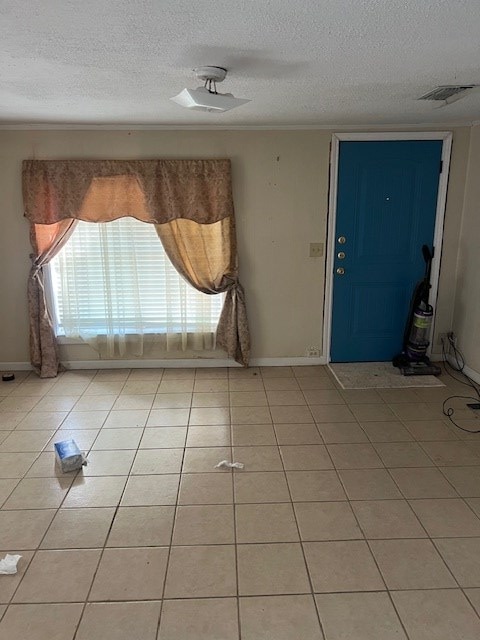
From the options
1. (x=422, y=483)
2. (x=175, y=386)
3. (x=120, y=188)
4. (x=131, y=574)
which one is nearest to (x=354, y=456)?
(x=422, y=483)

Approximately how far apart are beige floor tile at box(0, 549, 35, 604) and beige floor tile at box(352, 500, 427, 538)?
153 centimetres

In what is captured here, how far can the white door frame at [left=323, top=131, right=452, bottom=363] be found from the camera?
12.6ft

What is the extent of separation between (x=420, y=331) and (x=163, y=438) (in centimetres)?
242

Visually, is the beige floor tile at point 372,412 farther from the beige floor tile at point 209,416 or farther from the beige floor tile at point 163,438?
the beige floor tile at point 163,438

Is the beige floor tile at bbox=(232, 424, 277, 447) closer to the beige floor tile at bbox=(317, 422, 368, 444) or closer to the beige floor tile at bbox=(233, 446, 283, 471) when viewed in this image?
the beige floor tile at bbox=(233, 446, 283, 471)

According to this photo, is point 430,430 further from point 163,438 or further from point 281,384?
point 163,438

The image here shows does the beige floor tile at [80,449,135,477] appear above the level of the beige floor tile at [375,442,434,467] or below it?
below

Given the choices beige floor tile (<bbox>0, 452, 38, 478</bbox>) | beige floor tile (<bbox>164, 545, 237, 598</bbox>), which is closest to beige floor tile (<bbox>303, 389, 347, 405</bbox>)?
beige floor tile (<bbox>164, 545, 237, 598</bbox>)

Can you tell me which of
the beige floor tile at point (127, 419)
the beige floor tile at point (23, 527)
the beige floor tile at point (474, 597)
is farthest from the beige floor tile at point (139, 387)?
the beige floor tile at point (474, 597)

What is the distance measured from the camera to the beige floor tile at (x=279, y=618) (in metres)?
1.61

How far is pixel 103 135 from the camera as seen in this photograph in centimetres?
379

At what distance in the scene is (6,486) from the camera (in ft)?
8.10

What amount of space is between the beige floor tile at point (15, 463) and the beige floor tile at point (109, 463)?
34cm

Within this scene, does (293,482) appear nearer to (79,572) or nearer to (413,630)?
(413,630)
